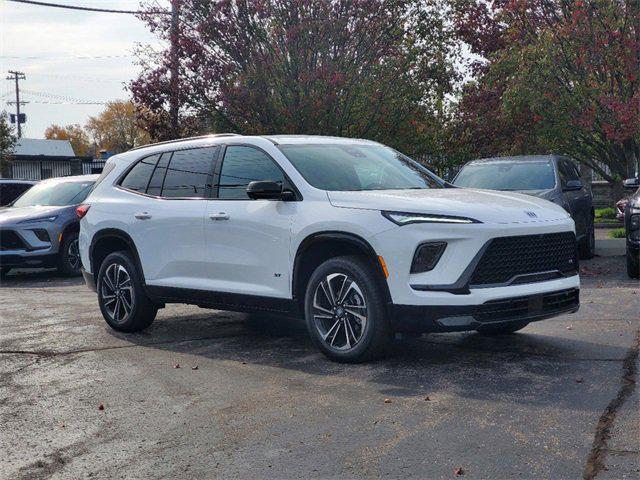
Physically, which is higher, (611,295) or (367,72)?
(367,72)

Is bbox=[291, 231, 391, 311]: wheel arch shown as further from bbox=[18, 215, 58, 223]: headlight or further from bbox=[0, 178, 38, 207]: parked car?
bbox=[0, 178, 38, 207]: parked car

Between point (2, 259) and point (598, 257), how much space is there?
10.00 metres

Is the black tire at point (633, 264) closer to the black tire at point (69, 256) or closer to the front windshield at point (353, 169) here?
the front windshield at point (353, 169)

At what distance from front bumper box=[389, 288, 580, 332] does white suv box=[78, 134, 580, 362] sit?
0.03 ft

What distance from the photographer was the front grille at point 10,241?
49.6 ft

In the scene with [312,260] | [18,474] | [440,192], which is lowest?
[18,474]

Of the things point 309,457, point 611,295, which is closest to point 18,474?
point 309,457

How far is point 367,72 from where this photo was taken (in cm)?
1936

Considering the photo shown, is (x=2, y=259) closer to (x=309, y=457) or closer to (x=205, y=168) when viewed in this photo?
(x=205, y=168)

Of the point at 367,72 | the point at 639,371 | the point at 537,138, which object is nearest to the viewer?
the point at 639,371

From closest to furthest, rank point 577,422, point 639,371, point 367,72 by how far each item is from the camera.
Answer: point 577,422 < point 639,371 < point 367,72

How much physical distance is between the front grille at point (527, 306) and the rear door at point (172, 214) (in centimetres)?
278

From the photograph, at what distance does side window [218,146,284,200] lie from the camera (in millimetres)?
7766

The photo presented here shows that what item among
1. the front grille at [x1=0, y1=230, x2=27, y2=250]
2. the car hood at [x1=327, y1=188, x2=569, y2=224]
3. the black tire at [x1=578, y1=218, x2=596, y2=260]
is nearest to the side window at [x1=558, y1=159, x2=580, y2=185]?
the black tire at [x1=578, y1=218, x2=596, y2=260]
